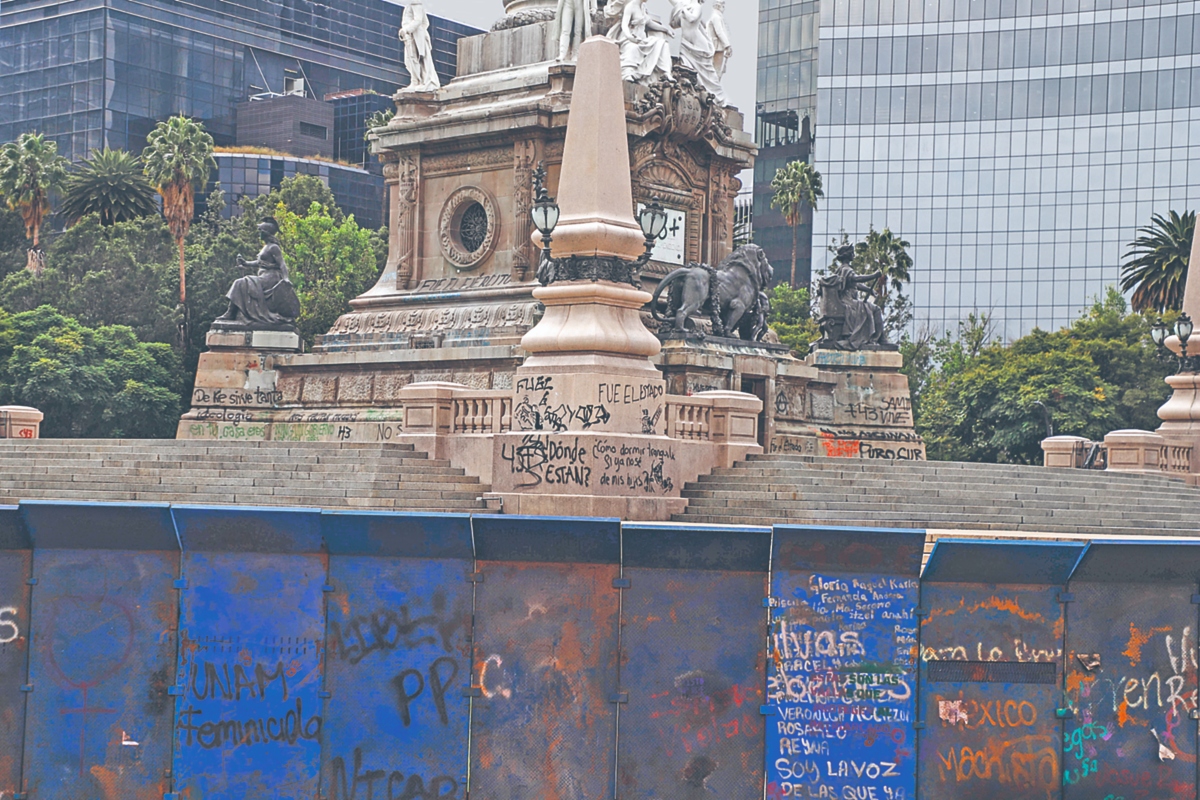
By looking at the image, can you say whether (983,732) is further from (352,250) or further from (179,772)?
(352,250)

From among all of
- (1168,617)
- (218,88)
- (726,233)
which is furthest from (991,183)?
(1168,617)

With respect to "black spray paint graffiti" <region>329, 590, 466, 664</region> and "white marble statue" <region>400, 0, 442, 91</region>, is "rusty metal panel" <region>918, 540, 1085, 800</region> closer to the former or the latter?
"black spray paint graffiti" <region>329, 590, 466, 664</region>

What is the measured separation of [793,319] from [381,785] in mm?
56560

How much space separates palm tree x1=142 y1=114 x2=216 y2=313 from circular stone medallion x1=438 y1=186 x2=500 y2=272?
3337 centimetres

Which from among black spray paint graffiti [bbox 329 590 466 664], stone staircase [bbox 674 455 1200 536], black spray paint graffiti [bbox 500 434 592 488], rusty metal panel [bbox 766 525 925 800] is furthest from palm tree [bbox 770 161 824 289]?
black spray paint graffiti [bbox 329 590 466 664]

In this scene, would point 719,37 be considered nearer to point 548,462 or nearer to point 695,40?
point 695,40

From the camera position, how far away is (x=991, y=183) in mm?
88438

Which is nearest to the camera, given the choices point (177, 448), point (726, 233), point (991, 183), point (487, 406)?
point (487, 406)

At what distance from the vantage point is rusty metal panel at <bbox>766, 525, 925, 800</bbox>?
460 inches

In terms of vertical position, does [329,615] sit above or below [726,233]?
below

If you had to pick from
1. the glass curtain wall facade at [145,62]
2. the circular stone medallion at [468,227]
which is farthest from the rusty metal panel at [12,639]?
the glass curtain wall facade at [145,62]

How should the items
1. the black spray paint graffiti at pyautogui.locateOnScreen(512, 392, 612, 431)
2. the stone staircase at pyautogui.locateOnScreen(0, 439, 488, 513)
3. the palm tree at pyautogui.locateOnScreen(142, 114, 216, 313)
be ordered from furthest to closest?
the palm tree at pyautogui.locateOnScreen(142, 114, 216, 313), the stone staircase at pyautogui.locateOnScreen(0, 439, 488, 513), the black spray paint graffiti at pyautogui.locateOnScreen(512, 392, 612, 431)

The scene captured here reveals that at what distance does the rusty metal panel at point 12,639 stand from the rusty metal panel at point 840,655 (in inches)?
203

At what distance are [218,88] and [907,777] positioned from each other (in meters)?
100
